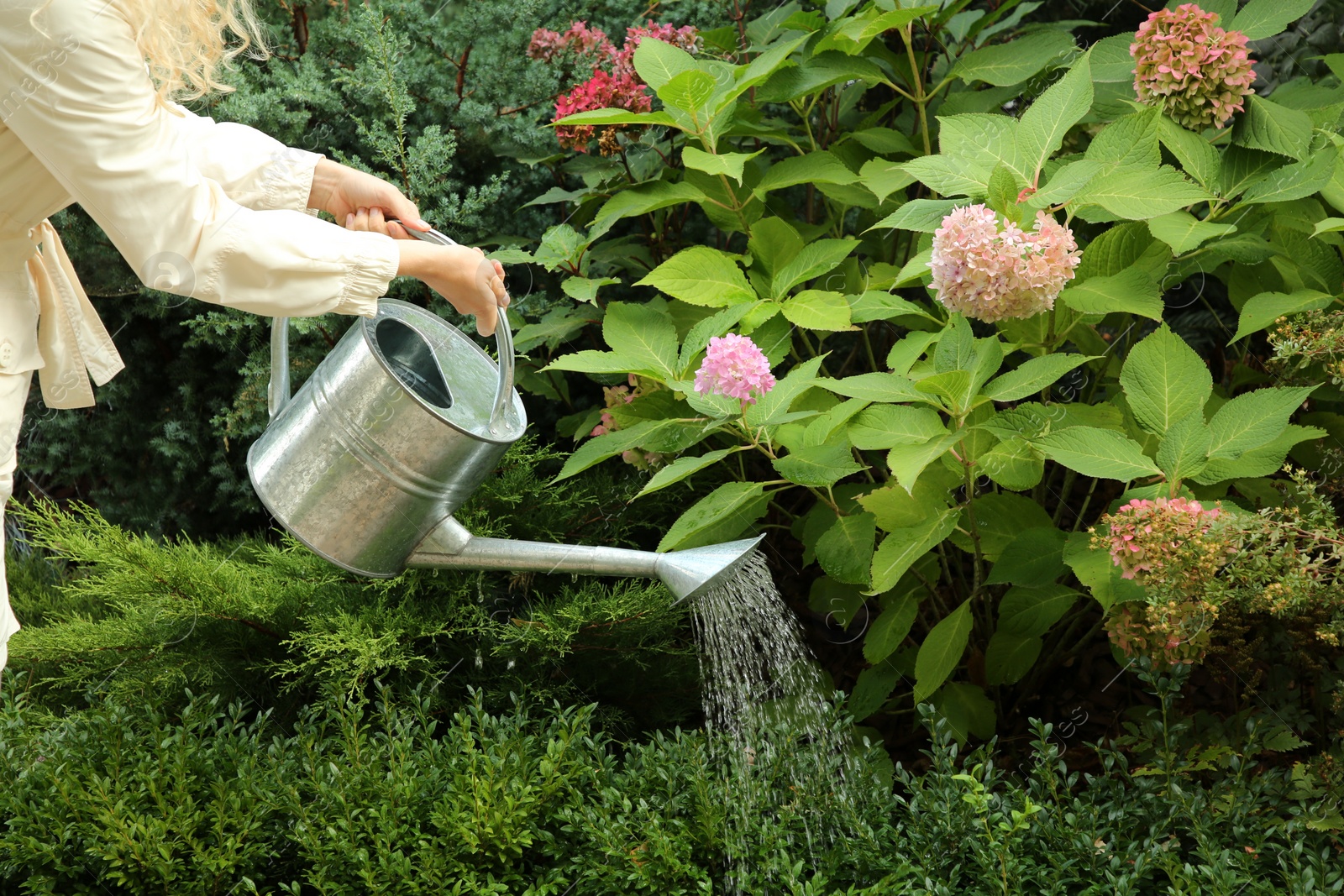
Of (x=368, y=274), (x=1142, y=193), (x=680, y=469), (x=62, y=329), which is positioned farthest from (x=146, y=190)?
(x=1142, y=193)

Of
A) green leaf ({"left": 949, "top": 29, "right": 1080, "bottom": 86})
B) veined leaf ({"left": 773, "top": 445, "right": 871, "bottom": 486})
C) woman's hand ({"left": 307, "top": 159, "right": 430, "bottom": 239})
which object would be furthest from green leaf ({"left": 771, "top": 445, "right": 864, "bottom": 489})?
green leaf ({"left": 949, "top": 29, "right": 1080, "bottom": 86})

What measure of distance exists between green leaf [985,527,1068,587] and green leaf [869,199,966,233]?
52 cm

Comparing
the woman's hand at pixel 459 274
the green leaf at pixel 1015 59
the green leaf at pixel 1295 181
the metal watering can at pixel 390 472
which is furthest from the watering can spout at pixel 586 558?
the green leaf at pixel 1015 59

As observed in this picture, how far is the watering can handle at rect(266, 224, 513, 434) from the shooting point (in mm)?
1451

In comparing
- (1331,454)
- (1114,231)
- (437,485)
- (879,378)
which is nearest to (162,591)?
(437,485)

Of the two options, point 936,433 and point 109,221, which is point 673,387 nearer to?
point 936,433

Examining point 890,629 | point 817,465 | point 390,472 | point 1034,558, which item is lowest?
point 890,629

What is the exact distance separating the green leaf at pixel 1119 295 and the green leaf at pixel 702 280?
581mm

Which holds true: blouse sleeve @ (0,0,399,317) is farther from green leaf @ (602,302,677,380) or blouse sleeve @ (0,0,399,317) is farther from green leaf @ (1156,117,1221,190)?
green leaf @ (1156,117,1221,190)

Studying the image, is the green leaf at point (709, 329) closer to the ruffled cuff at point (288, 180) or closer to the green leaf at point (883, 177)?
the green leaf at point (883, 177)

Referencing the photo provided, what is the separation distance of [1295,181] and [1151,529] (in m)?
0.62

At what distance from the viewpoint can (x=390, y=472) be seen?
151 centimetres

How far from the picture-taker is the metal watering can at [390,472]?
4.87 ft

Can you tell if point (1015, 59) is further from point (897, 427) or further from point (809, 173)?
point (897, 427)
